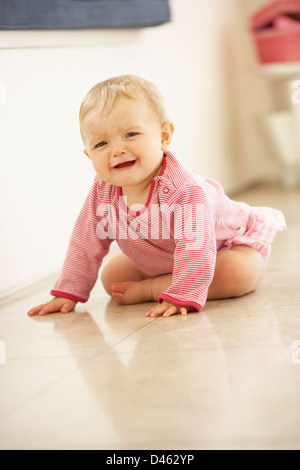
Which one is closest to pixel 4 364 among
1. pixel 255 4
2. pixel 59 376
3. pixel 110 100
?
pixel 59 376

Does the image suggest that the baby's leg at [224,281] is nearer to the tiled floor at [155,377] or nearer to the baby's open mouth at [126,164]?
the tiled floor at [155,377]

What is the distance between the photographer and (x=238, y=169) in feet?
9.87

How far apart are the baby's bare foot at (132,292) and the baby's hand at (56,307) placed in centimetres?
8

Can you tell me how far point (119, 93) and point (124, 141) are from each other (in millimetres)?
78

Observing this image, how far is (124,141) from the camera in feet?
3.76

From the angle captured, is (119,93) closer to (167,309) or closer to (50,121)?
(167,309)

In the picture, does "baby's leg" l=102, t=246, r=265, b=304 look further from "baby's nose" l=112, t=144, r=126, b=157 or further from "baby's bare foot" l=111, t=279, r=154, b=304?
"baby's nose" l=112, t=144, r=126, b=157

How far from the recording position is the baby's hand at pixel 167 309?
110cm

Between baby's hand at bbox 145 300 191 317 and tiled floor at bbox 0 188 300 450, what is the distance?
0.01 metres

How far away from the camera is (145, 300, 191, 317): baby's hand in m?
1.10

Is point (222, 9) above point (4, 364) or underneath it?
above

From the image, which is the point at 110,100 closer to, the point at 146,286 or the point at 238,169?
the point at 146,286

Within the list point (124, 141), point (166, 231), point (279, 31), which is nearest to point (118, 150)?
point (124, 141)

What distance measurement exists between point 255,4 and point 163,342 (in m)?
2.47
